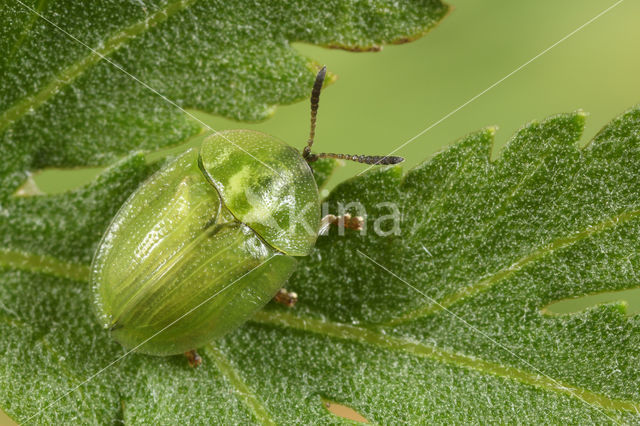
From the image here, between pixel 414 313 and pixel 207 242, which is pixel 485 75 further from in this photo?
pixel 207 242

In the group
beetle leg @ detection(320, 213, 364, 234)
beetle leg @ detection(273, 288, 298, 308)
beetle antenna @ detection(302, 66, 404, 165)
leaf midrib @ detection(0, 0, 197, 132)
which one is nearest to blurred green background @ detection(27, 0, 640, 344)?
beetle antenna @ detection(302, 66, 404, 165)

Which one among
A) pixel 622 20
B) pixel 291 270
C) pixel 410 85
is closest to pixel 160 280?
pixel 291 270

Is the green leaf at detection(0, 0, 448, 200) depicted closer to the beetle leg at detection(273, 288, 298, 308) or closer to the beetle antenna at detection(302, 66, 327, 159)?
the beetle antenna at detection(302, 66, 327, 159)

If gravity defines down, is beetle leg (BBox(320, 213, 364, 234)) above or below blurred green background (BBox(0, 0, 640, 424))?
below

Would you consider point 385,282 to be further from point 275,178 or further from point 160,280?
point 160,280

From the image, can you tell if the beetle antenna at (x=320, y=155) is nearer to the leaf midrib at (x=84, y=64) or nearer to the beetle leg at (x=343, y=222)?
the beetle leg at (x=343, y=222)

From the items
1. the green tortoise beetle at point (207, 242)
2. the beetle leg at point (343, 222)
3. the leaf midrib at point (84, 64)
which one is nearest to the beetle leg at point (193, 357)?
the green tortoise beetle at point (207, 242)

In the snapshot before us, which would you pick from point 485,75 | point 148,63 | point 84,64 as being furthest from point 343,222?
point 485,75
